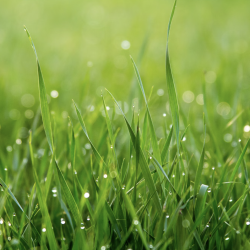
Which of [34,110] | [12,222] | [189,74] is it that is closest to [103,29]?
[189,74]

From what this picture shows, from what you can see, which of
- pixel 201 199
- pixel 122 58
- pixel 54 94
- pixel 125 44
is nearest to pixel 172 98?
pixel 201 199

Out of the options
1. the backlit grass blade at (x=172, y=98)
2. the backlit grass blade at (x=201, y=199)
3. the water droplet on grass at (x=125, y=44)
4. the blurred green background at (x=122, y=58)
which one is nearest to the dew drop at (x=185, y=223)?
the backlit grass blade at (x=201, y=199)

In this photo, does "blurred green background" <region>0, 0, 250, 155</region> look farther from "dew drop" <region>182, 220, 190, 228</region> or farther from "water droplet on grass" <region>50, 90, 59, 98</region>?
"dew drop" <region>182, 220, 190, 228</region>

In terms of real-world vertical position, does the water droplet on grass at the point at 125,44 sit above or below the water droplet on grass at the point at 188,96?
above

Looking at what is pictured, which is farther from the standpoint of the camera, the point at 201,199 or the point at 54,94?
the point at 54,94

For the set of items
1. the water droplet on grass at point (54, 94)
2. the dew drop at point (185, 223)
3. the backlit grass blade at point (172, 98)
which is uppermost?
the backlit grass blade at point (172, 98)

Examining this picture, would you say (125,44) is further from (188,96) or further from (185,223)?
(185,223)

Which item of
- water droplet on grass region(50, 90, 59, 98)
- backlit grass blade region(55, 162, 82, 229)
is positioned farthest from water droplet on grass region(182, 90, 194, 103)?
backlit grass blade region(55, 162, 82, 229)

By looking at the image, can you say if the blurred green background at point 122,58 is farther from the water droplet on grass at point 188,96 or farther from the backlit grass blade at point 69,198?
the backlit grass blade at point 69,198

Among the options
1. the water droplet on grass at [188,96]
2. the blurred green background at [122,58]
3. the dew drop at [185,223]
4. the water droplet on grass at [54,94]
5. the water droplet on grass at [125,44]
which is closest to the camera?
the dew drop at [185,223]
